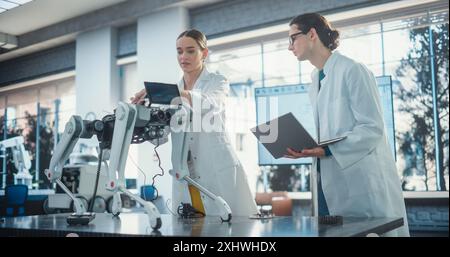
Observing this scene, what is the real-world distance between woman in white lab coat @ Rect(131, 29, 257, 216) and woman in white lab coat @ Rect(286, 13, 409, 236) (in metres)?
0.28

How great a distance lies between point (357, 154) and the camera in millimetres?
1300

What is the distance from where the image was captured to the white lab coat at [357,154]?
4.24 feet

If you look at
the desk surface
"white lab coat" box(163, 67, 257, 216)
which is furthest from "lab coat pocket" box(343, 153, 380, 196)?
"white lab coat" box(163, 67, 257, 216)

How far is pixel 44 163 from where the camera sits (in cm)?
125

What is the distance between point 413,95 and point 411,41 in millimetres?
685

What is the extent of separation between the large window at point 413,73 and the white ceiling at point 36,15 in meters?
4.24

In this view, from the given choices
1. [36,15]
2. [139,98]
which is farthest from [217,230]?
[36,15]

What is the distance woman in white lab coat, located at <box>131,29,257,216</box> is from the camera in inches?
55.4

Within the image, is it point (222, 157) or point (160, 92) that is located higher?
point (160, 92)

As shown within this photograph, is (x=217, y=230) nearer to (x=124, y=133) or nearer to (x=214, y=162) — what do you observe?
(x=124, y=133)

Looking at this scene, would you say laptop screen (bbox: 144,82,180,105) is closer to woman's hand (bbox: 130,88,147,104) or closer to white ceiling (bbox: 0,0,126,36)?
woman's hand (bbox: 130,88,147,104)

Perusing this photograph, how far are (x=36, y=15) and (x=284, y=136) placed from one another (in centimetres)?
79

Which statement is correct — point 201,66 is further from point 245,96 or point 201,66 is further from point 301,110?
point 245,96
